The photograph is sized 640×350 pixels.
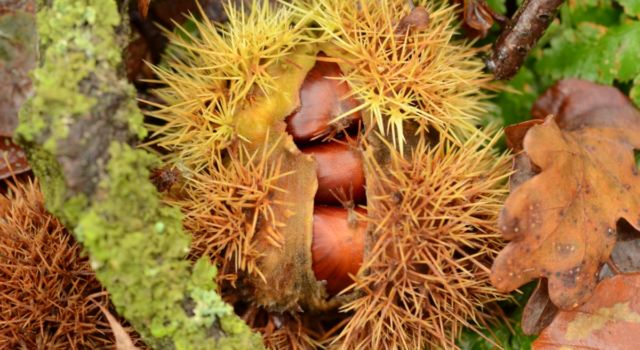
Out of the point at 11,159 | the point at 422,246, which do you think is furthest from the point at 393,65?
the point at 11,159

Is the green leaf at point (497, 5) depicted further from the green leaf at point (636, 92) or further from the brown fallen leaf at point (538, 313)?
the brown fallen leaf at point (538, 313)

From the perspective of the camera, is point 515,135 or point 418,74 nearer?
point 418,74

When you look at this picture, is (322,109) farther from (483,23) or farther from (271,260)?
(483,23)

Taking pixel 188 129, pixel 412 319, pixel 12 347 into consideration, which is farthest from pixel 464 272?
pixel 12 347

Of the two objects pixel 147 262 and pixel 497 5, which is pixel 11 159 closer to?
pixel 147 262

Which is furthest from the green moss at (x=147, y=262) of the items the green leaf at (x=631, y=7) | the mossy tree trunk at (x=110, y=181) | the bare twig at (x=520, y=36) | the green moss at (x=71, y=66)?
the green leaf at (x=631, y=7)

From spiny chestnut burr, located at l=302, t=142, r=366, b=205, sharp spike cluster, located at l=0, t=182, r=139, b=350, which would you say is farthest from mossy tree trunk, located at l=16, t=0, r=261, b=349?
spiny chestnut burr, located at l=302, t=142, r=366, b=205
